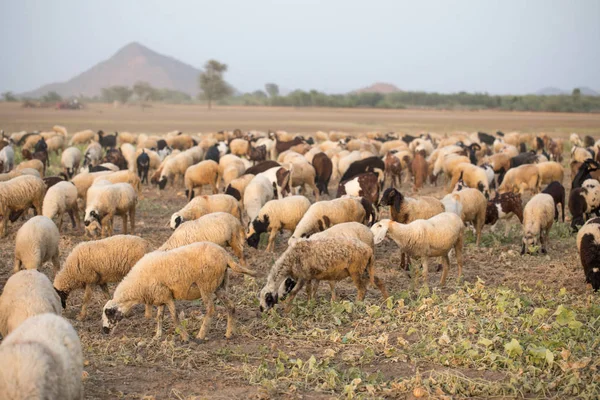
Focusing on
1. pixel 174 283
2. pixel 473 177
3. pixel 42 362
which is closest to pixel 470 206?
pixel 473 177

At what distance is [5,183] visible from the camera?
41.5ft

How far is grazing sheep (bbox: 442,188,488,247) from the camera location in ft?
39.8

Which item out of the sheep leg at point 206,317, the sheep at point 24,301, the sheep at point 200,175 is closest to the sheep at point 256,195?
the sheep at point 200,175

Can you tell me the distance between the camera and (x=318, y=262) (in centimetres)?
829

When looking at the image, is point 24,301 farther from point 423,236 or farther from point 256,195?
point 256,195

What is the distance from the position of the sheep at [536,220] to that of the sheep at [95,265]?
742cm

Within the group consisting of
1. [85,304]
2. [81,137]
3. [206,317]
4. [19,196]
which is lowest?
[85,304]

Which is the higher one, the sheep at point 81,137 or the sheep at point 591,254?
the sheep at point 81,137

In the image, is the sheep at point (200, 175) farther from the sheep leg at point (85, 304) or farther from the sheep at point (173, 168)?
the sheep leg at point (85, 304)

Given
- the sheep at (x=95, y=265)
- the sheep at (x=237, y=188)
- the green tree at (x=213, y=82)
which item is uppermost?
the green tree at (x=213, y=82)

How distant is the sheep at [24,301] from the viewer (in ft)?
20.9

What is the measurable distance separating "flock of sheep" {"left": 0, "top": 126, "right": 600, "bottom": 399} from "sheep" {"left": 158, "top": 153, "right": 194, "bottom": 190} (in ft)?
0.20

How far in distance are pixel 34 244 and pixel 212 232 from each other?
2.77m

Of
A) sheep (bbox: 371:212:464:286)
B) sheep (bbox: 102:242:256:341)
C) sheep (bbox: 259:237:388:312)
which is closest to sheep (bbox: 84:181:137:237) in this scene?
sheep (bbox: 102:242:256:341)
